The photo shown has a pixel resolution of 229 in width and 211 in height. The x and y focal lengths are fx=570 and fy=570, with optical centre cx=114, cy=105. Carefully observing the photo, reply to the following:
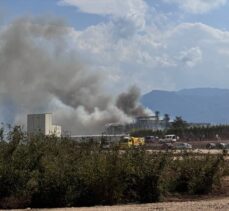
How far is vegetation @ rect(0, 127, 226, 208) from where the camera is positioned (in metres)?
19.3

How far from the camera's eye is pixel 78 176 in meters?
19.9

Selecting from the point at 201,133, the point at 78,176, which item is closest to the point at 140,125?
the point at 201,133

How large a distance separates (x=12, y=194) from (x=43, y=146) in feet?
9.90

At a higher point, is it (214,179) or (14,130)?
(14,130)

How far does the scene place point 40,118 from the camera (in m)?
102

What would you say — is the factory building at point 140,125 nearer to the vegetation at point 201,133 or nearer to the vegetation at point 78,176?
the vegetation at point 201,133

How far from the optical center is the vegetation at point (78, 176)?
63.4 feet

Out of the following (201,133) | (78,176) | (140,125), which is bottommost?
(78,176)

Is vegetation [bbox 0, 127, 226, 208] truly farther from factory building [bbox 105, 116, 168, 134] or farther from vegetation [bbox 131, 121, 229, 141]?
factory building [bbox 105, 116, 168, 134]

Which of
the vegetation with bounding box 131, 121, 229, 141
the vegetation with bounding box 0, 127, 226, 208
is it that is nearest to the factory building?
the vegetation with bounding box 131, 121, 229, 141

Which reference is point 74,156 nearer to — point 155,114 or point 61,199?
point 61,199

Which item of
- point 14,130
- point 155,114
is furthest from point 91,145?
point 155,114

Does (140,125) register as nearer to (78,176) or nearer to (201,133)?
(201,133)

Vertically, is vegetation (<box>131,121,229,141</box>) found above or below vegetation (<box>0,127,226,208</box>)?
above
